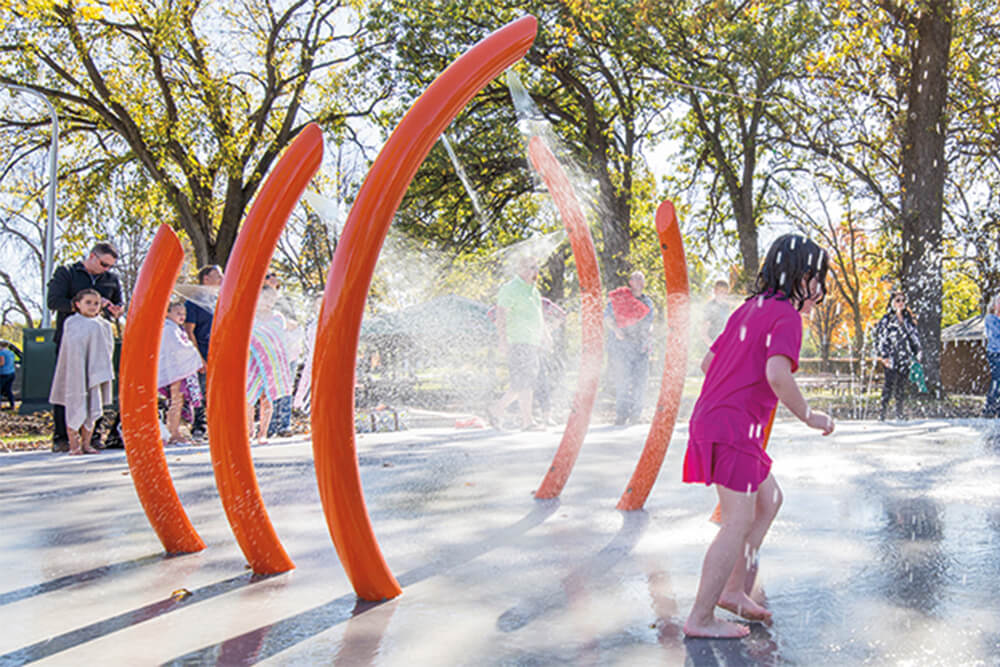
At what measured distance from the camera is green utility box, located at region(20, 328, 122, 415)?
29.6 ft

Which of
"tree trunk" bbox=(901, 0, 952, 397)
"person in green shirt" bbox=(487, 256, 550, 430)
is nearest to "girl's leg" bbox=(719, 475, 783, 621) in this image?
"person in green shirt" bbox=(487, 256, 550, 430)

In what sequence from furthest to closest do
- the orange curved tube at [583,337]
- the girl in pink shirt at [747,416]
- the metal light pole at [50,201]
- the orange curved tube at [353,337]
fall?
the metal light pole at [50,201] < the orange curved tube at [583,337] < the orange curved tube at [353,337] < the girl in pink shirt at [747,416]

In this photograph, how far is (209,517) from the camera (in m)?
4.67

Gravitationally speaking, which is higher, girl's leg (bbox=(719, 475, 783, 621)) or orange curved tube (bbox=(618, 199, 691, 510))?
orange curved tube (bbox=(618, 199, 691, 510))

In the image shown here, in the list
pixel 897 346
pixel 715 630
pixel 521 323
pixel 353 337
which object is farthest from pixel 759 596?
pixel 897 346

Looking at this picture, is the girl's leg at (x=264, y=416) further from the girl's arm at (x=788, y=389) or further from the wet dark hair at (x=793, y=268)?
the girl's arm at (x=788, y=389)

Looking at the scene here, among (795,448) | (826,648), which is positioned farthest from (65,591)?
(795,448)

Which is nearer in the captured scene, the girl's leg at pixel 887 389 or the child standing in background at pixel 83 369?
the child standing in background at pixel 83 369

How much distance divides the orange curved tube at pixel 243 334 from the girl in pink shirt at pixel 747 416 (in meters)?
1.79

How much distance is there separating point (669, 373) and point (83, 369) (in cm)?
522

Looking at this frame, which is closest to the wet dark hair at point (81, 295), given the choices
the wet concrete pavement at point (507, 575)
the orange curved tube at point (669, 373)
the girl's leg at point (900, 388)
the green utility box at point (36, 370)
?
the wet concrete pavement at point (507, 575)

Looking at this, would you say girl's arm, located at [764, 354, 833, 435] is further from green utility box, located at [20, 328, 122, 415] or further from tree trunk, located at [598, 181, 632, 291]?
tree trunk, located at [598, 181, 632, 291]

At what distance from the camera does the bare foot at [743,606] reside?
2.81 meters

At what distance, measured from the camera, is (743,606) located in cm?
284
